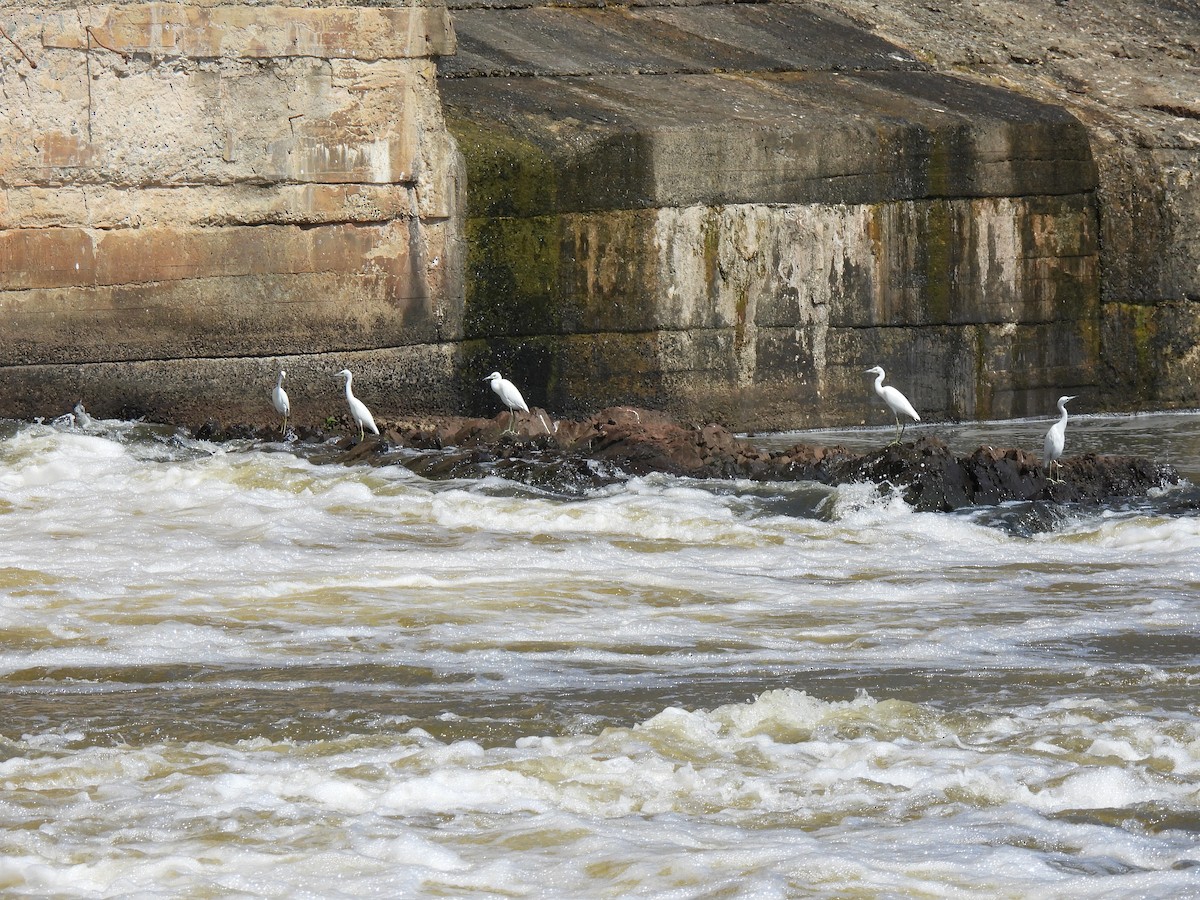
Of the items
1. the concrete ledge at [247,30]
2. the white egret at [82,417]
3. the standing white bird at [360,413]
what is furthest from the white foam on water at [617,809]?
the concrete ledge at [247,30]

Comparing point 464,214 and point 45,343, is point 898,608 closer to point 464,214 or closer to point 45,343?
point 464,214

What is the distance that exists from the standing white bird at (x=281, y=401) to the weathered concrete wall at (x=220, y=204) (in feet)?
0.56

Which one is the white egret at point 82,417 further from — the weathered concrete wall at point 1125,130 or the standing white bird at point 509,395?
the weathered concrete wall at point 1125,130

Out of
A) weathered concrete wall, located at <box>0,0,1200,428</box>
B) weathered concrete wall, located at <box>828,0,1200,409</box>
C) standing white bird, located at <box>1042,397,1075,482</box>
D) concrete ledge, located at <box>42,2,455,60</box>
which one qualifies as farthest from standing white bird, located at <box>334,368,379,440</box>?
weathered concrete wall, located at <box>828,0,1200,409</box>

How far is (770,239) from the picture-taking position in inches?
430

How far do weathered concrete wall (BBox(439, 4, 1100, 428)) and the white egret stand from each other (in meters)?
2.38

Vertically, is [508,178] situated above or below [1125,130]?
below

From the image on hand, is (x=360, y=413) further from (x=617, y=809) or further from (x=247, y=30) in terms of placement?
(x=617, y=809)

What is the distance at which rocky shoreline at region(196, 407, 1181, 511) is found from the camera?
8.35m

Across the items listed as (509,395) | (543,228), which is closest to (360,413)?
(509,395)

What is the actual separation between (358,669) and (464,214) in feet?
18.7

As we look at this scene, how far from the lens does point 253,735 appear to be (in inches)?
176

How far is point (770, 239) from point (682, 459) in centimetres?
237

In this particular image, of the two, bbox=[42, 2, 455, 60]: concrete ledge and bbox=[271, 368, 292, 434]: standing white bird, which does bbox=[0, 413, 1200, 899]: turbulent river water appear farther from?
bbox=[42, 2, 455, 60]: concrete ledge
